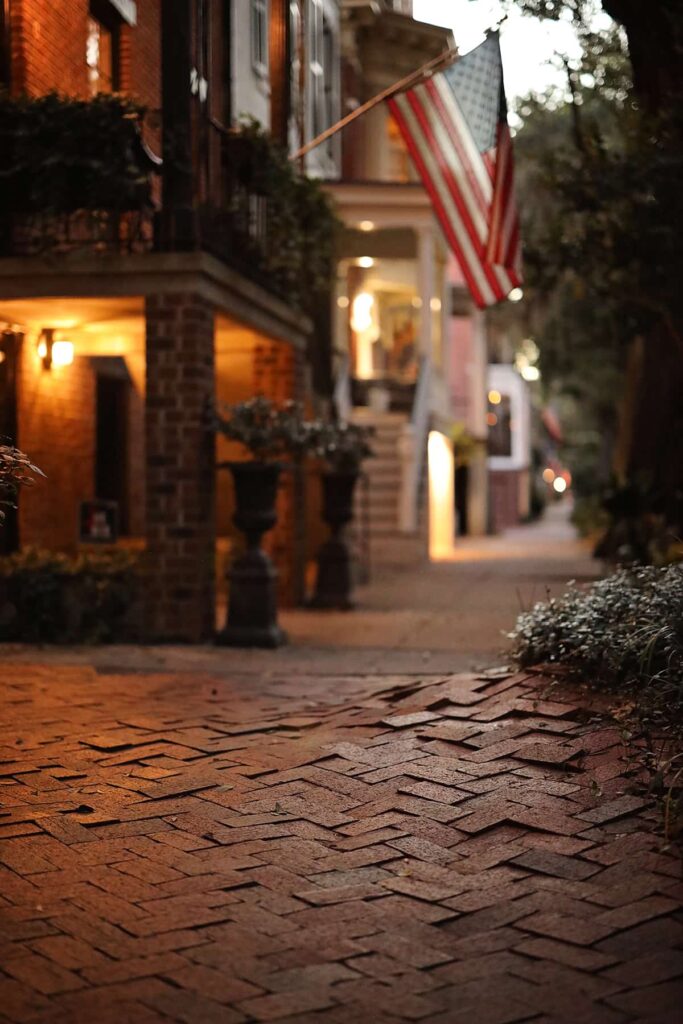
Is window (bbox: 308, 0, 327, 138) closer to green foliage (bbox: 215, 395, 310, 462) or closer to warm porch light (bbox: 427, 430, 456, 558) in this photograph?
warm porch light (bbox: 427, 430, 456, 558)

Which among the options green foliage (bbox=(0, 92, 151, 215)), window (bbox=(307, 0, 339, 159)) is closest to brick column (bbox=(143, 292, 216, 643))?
green foliage (bbox=(0, 92, 151, 215))

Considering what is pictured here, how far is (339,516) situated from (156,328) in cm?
396

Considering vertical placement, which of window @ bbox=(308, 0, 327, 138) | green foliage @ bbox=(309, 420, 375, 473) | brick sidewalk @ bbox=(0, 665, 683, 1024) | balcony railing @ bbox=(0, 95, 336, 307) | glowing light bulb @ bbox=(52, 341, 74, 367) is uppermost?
window @ bbox=(308, 0, 327, 138)

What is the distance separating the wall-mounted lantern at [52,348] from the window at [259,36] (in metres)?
5.10

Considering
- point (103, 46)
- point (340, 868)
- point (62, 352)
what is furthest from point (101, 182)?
point (340, 868)

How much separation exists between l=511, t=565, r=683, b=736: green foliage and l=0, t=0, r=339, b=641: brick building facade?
3871 mm

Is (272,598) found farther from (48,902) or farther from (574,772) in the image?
(48,902)

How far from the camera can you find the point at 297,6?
16.5m

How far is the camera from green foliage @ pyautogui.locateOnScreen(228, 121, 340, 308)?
11.2 metres

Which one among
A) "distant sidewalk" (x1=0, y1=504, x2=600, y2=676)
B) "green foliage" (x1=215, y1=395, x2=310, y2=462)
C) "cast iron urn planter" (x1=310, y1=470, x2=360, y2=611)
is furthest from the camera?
"cast iron urn planter" (x1=310, y1=470, x2=360, y2=611)

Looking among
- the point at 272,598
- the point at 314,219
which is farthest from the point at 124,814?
the point at 314,219

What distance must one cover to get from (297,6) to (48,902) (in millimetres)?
14647

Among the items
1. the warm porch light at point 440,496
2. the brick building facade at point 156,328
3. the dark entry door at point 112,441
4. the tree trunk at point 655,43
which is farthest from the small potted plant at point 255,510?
the warm porch light at point 440,496

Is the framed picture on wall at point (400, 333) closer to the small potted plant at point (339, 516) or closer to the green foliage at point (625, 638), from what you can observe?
the small potted plant at point (339, 516)
